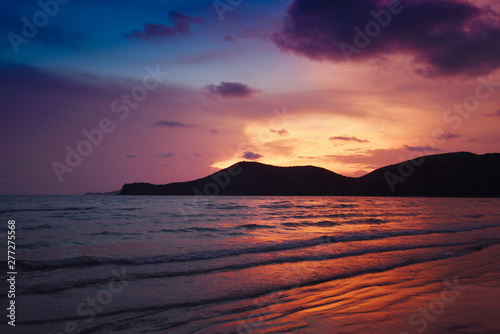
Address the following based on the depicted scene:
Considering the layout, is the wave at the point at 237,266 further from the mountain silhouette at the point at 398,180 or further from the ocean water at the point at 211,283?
the mountain silhouette at the point at 398,180

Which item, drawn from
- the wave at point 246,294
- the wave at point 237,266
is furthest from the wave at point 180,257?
the wave at point 246,294

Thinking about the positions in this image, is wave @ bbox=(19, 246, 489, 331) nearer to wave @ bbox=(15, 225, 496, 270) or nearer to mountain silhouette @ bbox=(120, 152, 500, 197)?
wave @ bbox=(15, 225, 496, 270)

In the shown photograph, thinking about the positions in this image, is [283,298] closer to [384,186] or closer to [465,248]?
[465,248]

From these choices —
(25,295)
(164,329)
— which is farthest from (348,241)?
(25,295)

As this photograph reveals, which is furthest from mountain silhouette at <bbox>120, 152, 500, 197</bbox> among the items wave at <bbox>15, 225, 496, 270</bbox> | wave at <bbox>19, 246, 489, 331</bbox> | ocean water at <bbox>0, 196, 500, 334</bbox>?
wave at <bbox>19, 246, 489, 331</bbox>

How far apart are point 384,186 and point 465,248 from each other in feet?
523

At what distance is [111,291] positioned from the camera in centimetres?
748

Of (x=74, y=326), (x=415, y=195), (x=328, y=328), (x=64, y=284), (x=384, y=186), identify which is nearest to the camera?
(x=328, y=328)

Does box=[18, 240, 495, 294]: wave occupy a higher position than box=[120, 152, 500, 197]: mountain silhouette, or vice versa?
box=[120, 152, 500, 197]: mountain silhouette

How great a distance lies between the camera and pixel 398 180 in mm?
168625

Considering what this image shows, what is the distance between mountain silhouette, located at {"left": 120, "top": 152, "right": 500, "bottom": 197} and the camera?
129750mm

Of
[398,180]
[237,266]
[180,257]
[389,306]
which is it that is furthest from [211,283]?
[398,180]

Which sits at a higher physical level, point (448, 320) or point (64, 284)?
point (448, 320)

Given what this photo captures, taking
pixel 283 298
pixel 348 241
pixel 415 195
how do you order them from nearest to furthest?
pixel 283 298 < pixel 348 241 < pixel 415 195
